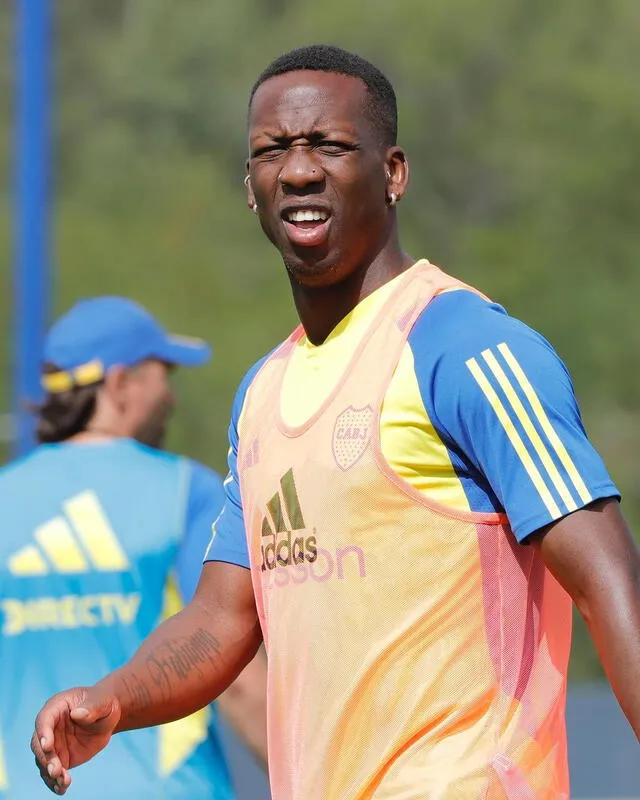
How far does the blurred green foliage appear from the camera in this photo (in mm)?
10289

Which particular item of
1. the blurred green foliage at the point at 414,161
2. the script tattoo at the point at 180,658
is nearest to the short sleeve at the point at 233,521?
the script tattoo at the point at 180,658

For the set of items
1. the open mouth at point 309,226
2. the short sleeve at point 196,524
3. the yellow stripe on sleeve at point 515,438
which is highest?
the open mouth at point 309,226

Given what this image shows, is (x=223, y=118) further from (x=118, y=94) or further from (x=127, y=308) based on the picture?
(x=127, y=308)

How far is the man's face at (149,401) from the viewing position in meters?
4.16

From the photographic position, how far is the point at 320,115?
2418 millimetres

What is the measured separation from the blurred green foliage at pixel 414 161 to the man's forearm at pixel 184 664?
6.92 meters

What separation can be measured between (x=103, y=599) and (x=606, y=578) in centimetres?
197

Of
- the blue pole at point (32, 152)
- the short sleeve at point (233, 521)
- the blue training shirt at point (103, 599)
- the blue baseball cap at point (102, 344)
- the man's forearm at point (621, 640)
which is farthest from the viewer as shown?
the blue pole at point (32, 152)

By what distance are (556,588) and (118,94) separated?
1021 cm

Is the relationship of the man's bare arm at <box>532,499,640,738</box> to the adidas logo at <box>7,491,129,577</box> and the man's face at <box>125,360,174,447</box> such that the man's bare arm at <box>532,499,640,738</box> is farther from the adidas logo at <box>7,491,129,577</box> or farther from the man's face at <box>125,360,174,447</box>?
the man's face at <box>125,360,174,447</box>

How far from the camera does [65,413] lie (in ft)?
13.5

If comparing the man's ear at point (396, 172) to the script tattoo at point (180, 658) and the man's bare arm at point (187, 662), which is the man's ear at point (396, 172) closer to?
the man's bare arm at point (187, 662)

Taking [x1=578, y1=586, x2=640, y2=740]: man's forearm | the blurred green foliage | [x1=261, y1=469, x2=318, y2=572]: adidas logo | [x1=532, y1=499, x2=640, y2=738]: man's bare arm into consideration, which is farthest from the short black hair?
the blurred green foliage

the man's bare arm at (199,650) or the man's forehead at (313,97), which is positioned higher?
the man's forehead at (313,97)
